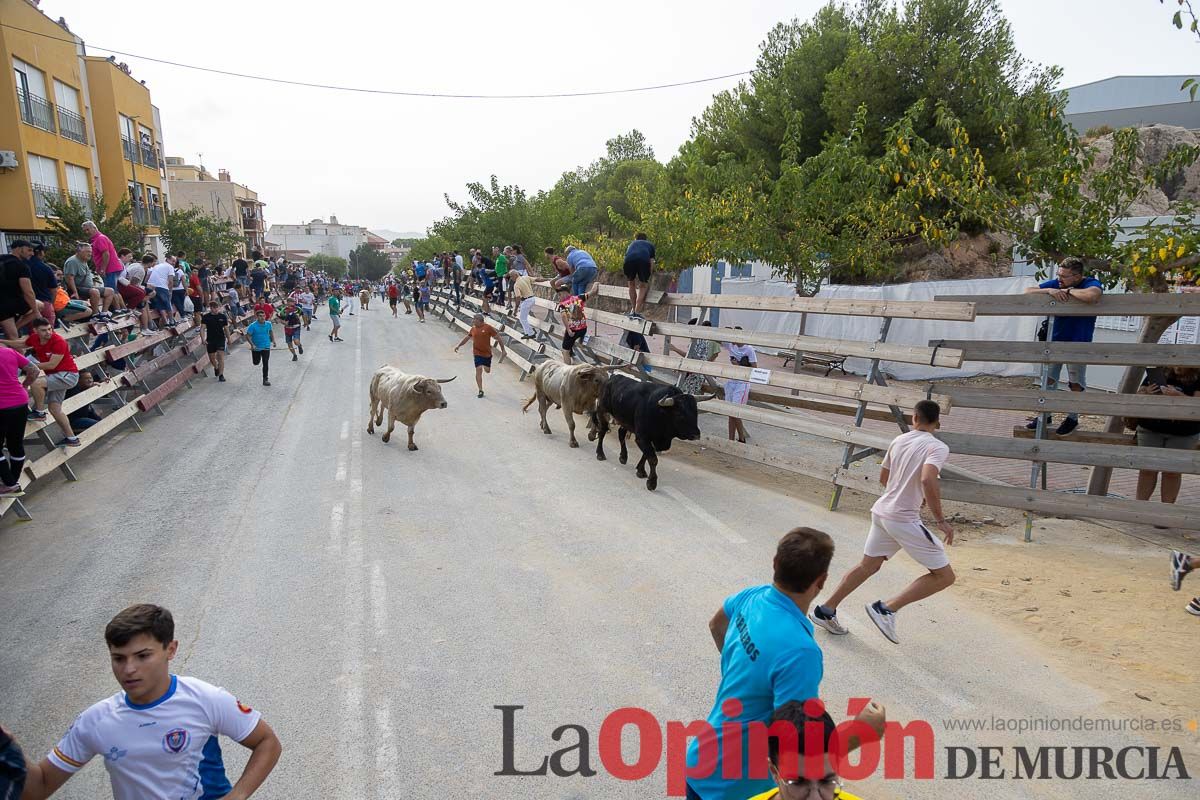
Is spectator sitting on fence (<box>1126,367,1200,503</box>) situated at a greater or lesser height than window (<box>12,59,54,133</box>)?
lesser

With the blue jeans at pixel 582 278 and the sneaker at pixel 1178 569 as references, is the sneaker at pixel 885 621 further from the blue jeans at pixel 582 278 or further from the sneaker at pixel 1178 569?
the blue jeans at pixel 582 278

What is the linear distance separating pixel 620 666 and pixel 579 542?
2331 mm

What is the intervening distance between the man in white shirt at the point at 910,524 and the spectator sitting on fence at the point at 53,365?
9.95 m

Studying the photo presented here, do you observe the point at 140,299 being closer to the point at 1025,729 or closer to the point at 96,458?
the point at 96,458

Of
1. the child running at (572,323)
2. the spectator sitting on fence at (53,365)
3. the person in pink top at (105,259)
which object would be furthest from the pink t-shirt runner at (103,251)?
the child running at (572,323)

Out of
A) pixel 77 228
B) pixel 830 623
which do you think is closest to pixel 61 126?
pixel 77 228

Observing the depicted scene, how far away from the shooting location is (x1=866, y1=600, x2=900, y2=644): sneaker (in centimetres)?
519

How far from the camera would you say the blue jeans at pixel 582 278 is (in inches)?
560

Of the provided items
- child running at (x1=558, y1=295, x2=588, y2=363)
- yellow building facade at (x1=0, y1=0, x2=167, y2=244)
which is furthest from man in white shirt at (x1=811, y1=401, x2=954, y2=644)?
yellow building facade at (x1=0, y1=0, x2=167, y2=244)

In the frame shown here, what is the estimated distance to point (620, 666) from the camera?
16.3ft

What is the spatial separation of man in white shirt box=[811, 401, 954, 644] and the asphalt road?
32 centimetres

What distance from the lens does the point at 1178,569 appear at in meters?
5.81

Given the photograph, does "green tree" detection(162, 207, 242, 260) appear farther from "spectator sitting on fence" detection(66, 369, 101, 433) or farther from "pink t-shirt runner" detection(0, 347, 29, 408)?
"pink t-shirt runner" detection(0, 347, 29, 408)

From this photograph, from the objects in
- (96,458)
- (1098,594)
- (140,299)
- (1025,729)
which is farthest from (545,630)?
(140,299)
